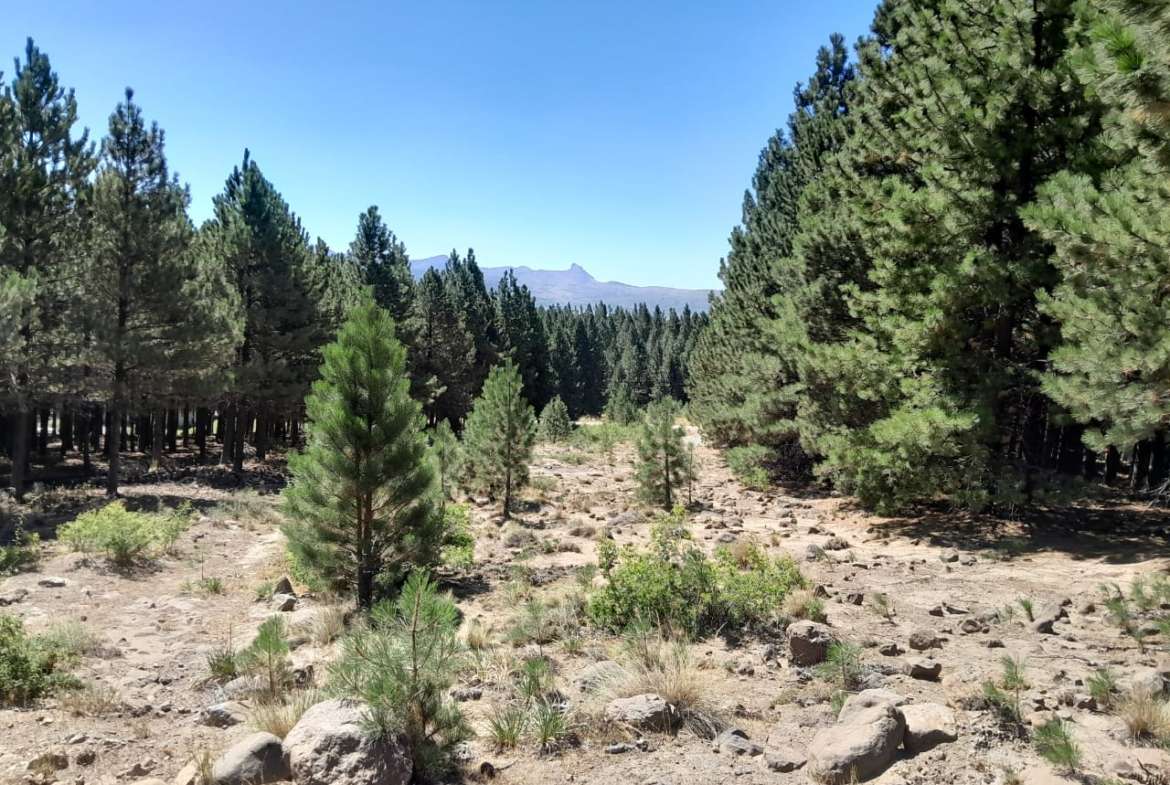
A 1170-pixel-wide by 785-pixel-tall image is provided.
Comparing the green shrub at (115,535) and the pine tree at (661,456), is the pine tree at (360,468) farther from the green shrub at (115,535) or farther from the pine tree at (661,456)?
the pine tree at (661,456)

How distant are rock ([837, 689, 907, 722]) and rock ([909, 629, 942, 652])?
1689mm

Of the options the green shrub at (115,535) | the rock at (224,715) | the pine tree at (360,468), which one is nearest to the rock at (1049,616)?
the pine tree at (360,468)

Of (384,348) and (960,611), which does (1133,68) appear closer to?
(960,611)

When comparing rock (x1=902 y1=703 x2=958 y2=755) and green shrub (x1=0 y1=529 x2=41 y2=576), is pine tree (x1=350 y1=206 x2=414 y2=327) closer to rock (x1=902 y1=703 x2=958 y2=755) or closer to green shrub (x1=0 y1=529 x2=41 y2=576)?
green shrub (x1=0 y1=529 x2=41 y2=576)

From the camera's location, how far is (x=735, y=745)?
4930 mm

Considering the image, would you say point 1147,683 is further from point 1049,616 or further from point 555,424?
point 555,424

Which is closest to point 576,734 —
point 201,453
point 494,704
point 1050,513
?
point 494,704

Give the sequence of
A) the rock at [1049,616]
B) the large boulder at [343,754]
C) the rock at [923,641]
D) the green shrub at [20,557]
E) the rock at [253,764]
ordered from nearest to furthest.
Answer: the large boulder at [343,754] < the rock at [253,764] < the rock at [923,641] < the rock at [1049,616] < the green shrub at [20,557]

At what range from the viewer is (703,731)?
5.21m

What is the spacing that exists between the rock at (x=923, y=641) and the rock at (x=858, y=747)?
7.08 feet

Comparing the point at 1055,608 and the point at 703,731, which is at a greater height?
the point at 1055,608

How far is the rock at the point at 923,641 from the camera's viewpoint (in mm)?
6629

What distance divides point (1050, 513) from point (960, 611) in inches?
290

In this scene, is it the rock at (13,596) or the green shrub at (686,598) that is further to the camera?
the rock at (13,596)
